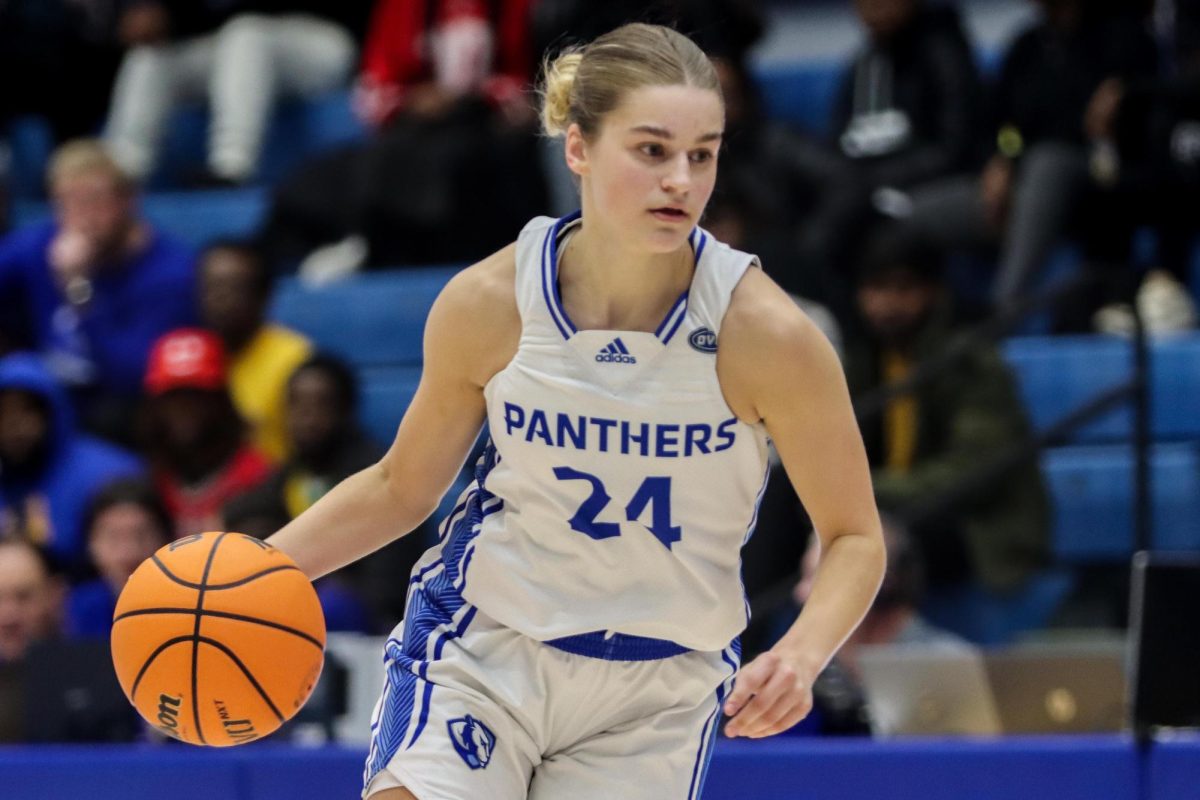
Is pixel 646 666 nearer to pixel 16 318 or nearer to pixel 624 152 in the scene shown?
pixel 624 152

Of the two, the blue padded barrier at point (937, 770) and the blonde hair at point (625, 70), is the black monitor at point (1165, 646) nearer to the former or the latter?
the blue padded barrier at point (937, 770)

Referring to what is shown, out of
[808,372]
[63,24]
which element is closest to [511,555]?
[808,372]

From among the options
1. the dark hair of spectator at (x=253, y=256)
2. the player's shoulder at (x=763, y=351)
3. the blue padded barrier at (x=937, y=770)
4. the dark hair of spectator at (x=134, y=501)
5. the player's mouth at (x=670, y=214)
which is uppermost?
the player's mouth at (x=670, y=214)

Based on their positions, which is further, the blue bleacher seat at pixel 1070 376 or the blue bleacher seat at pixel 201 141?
the blue bleacher seat at pixel 201 141

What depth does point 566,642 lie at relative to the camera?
2879 mm

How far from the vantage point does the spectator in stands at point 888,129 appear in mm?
6930

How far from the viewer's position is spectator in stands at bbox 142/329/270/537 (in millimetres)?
6141

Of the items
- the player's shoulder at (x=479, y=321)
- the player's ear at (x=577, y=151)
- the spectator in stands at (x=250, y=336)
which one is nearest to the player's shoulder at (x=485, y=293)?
the player's shoulder at (x=479, y=321)

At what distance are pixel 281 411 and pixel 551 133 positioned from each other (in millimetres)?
3769

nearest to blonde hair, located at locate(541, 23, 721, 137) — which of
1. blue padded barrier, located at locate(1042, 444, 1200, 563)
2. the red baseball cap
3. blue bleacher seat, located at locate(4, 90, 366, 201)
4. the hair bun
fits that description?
the hair bun

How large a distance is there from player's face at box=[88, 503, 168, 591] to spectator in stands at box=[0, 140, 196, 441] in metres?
1.52

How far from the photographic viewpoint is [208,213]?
27.2 ft

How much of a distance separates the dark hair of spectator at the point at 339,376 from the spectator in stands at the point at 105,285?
1015mm

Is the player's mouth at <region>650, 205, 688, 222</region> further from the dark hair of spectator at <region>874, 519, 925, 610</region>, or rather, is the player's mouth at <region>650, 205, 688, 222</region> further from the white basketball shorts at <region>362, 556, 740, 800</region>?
the dark hair of spectator at <region>874, 519, 925, 610</region>
